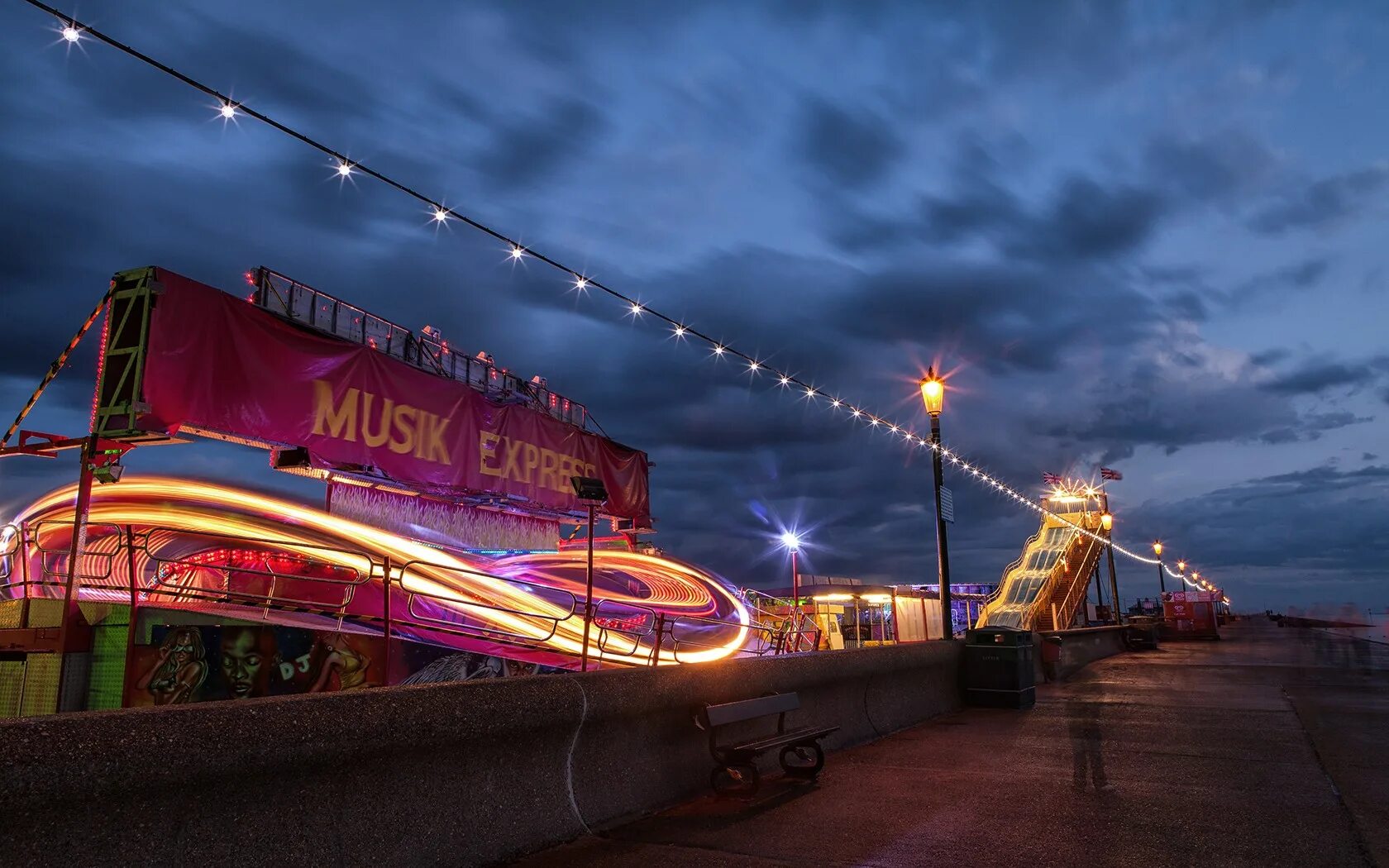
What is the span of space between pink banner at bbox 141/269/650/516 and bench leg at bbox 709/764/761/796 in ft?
20.0

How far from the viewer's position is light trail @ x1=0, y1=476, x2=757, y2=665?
970 cm

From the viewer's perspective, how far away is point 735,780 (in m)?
7.83

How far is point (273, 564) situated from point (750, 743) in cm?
716

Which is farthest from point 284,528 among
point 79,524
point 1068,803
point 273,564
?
point 1068,803

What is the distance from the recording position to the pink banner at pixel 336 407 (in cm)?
872

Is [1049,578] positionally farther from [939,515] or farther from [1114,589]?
[939,515]

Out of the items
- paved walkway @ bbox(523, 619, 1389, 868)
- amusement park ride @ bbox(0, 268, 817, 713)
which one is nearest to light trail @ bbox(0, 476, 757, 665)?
amusement park ride @ bbox(0, 268, 817, 713)

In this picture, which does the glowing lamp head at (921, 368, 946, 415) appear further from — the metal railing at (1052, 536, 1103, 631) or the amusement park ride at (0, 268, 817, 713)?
the metal railing at (1052, 536, 1103, 631)

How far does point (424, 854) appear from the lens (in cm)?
494

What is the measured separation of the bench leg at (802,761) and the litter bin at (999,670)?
630 cm

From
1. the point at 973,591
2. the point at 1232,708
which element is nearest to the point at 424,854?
the point at 1232,708

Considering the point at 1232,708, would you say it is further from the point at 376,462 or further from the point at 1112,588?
the point at 1112,588

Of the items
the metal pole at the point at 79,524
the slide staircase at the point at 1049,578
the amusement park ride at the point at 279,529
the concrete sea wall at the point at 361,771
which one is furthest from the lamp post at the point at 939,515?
the slide staircase at the point at 1049,578

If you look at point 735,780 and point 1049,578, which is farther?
point 1049,578
